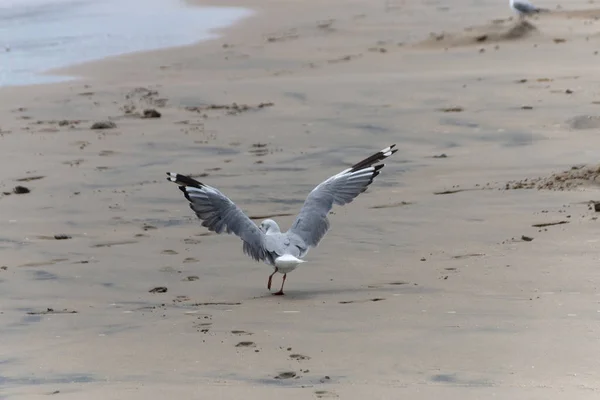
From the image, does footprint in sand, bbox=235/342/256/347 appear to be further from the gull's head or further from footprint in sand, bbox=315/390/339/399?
the gull's head

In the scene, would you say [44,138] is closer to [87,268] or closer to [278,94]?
[278,94]

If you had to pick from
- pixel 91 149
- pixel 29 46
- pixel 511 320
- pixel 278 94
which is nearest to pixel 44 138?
pixel 91 149

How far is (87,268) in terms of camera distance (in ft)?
22.5

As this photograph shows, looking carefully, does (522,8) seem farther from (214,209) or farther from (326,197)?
(214,209)

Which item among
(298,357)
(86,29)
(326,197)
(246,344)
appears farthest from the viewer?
(86,29)

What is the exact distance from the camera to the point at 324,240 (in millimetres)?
7520

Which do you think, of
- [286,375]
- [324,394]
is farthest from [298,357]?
[324,394]

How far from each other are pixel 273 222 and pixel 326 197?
0.45 meters

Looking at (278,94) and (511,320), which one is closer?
(511,320)

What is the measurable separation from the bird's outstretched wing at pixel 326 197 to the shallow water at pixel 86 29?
848cm

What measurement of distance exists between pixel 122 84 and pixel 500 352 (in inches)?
416

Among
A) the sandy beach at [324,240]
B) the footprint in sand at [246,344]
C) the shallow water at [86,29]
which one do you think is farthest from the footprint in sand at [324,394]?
the shallow water at [86,29]

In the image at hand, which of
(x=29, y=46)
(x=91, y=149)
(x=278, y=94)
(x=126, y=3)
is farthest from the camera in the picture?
(x=126, y=3)

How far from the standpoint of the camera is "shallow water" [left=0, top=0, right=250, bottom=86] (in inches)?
683
